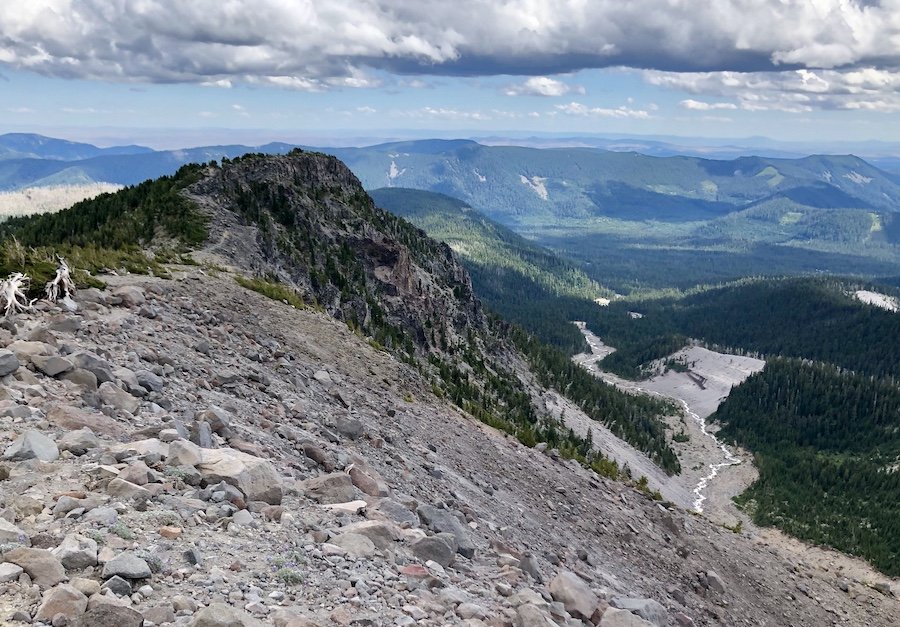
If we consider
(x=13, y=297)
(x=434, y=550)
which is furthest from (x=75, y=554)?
(x=13, y=297)

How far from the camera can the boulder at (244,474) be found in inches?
608

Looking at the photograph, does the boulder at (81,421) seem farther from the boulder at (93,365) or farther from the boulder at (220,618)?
the boulder at (220,618)

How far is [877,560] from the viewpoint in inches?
3962

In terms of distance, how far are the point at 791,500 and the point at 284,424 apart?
459 feet

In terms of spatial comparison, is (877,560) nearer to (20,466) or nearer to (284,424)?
(284,424)

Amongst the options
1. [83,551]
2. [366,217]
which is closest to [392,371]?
[83,551]

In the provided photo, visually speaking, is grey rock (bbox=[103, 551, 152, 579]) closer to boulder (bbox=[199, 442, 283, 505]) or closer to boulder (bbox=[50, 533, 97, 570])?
boulder (bbox=[50, 533, 97, 570])

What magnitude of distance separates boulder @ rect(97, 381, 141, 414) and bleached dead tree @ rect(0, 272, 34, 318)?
6.72 metres

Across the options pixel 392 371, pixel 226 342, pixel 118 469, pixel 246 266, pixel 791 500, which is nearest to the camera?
pixel 118 469

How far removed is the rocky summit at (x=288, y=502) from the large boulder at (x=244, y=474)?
0.05 meters

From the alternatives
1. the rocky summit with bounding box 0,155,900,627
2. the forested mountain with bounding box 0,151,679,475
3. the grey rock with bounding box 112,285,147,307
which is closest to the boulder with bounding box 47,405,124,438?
the rocky summit with bounding box 0,155,900,627

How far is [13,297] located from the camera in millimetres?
22750

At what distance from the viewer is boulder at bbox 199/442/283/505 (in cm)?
1545

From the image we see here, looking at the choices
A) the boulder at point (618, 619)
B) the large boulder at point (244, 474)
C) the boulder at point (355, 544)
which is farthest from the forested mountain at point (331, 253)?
the boulder at point (618, 619)
